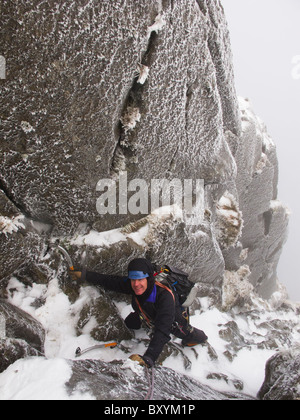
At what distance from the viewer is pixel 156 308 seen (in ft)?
28.1

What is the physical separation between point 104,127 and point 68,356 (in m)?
7.00

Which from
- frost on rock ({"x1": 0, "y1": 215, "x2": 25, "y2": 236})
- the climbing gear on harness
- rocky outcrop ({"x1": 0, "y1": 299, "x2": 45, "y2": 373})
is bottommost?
the climbing gear on harness

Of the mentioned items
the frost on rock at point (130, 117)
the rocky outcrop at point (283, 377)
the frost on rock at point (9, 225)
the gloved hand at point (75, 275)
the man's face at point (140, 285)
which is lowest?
the rocky outcrop at point (283, 377)

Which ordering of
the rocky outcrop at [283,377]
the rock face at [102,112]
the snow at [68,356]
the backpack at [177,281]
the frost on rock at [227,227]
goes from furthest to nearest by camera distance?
the frost on rock at [227,227] → the backpack at [177,281] → the rocky outcrop at [283,377] → the rock face at [102,112] → the snow at [68,356]

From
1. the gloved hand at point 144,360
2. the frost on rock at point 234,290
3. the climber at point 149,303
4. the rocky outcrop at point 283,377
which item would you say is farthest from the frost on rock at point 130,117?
the frost on rock at point 234,290

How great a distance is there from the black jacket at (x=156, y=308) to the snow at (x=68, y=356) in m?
0.64

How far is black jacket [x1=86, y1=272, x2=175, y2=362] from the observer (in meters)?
7.71

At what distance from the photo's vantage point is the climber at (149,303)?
7785 millimetres

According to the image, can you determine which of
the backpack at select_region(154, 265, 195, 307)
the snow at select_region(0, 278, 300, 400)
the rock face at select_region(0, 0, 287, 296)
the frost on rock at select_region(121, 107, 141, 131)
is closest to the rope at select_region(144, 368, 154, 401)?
the snow at select_region(0, 278, 300, 400)

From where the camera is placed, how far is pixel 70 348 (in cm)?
850

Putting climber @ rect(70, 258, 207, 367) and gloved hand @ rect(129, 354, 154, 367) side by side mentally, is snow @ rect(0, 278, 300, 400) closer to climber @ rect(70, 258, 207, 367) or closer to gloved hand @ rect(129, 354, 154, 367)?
gloved hand @ rect(129, 354, 154, 367)

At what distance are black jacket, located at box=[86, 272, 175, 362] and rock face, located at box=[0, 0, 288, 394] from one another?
669 mm

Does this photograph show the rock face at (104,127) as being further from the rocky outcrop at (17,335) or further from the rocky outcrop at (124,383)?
the rocky outcrop at (124,383)

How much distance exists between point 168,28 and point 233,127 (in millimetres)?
9790
